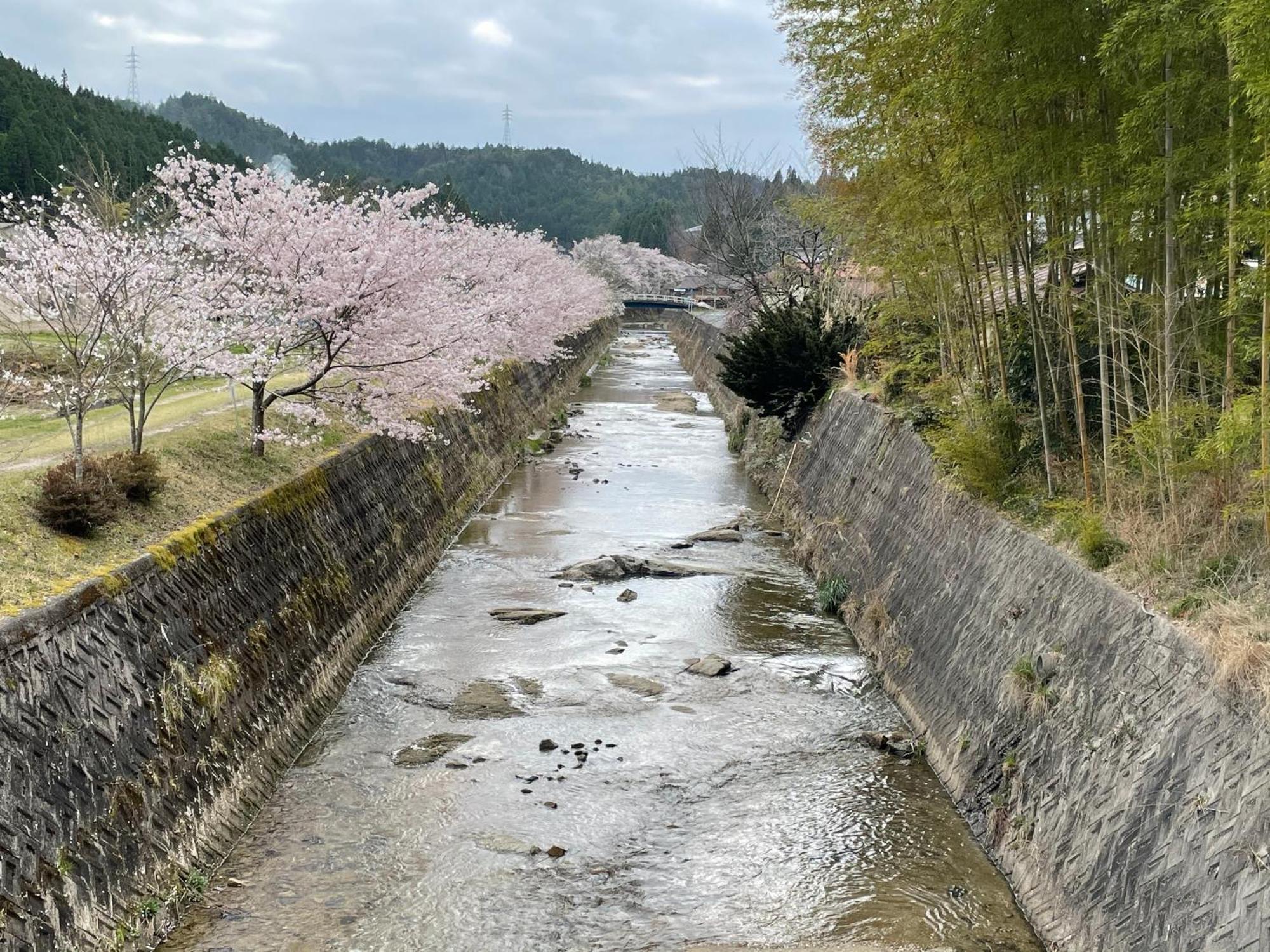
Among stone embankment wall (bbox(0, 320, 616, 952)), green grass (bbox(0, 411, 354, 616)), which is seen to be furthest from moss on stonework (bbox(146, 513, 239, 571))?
green grass (bbox(0, 411, 354, 616))

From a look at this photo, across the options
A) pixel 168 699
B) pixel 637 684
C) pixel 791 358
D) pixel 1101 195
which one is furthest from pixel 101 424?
pixel 1101 195

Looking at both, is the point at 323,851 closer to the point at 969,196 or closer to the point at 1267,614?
the point at 1267,614

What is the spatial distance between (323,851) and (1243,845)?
7258mm

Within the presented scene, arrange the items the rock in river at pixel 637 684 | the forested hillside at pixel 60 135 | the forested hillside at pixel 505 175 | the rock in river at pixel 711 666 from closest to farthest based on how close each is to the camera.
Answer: the rock in river at pixel 637 684
the rock in river at pixel 711 666
the forested hillside at pixel 60 135
the forested hillside at pixel 505 175

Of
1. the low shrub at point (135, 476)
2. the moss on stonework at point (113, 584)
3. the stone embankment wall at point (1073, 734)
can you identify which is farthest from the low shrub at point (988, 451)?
the low shrub at point (135, 476)

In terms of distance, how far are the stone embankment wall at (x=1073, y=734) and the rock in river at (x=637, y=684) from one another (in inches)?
116

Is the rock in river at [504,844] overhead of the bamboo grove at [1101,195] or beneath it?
beneath

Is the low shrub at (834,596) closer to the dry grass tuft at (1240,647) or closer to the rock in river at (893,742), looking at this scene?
the rock in river at (893,742)

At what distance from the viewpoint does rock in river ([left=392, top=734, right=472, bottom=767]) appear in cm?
1134

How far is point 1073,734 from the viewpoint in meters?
8.52

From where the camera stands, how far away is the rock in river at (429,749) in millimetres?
11336

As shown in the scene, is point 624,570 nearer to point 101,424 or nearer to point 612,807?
point 612,807

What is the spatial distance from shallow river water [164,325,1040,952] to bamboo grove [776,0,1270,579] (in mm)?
3785

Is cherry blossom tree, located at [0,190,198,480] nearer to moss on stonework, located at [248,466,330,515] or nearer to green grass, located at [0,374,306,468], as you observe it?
green grass, located at [0,374,306,468]
